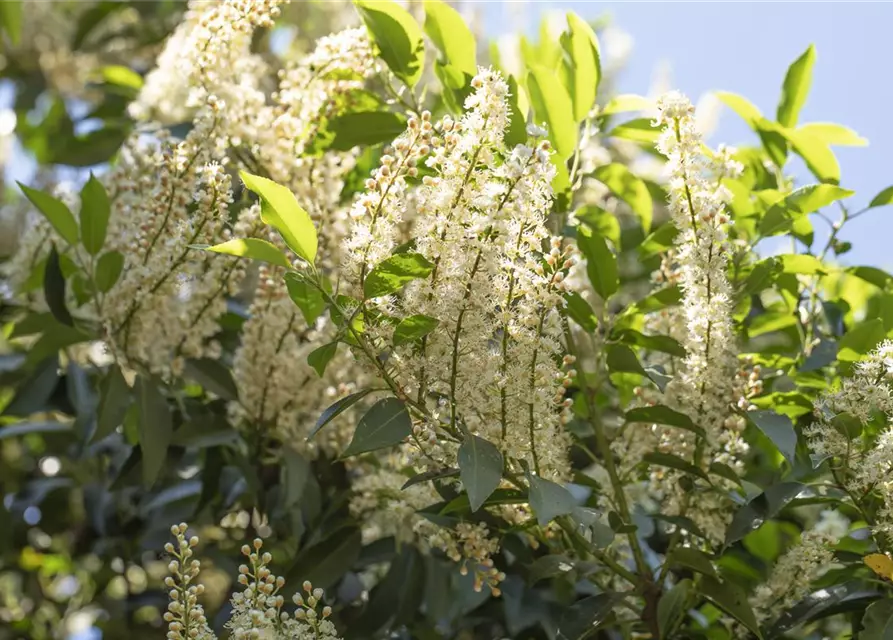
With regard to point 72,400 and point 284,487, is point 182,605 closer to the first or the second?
point 284,487

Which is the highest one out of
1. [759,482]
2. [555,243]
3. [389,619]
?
[555,243]

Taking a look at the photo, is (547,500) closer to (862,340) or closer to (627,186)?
(862,340)

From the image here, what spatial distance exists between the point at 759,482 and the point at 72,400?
4.02ft

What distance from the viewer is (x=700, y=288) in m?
1.36

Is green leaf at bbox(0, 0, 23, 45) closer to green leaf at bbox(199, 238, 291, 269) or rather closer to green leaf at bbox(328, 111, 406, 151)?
green leaf at bbox(328, 111, 406, 151)

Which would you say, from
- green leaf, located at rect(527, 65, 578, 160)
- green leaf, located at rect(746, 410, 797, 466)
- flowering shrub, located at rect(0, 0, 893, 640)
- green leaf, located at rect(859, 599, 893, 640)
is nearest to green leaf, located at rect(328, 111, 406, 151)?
flowering shrub, located at rect(0, 0, 893, 640)

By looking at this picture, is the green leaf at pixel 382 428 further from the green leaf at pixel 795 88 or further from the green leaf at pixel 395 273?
the green leaf at pixel 795 88

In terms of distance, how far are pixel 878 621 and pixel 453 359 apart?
60 centimetres

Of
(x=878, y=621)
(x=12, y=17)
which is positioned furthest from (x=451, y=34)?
(x=12, y=17)

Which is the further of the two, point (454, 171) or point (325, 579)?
point (325, 579)

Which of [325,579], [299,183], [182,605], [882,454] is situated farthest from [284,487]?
[882,454]

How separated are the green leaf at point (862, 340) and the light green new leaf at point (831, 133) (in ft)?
1.41

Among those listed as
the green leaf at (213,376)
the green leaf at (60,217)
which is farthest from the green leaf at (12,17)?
the green leaf at (213,376)

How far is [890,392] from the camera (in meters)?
1.35
